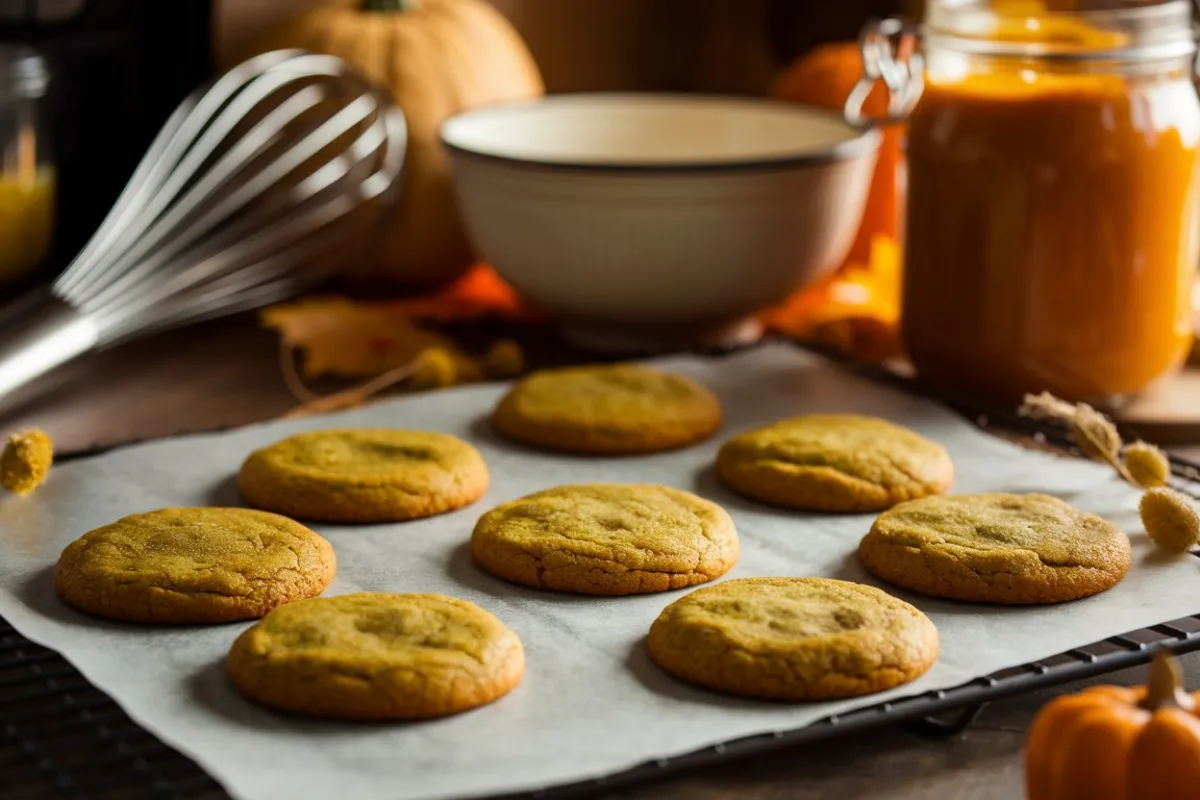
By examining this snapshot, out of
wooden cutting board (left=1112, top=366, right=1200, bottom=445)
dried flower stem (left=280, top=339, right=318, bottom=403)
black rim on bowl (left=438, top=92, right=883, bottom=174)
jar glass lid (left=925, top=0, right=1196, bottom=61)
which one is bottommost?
dried flower stem (left=280, top=339, right=318, bottom=403)

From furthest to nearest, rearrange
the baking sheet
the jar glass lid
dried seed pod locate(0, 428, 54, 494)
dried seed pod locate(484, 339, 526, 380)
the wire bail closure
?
dried seed pod locate(484, 339, 526, 380), the wire bail closure, the jar glass lid, dried seed pod locate(0, 428, 54, 494), the baking sheet

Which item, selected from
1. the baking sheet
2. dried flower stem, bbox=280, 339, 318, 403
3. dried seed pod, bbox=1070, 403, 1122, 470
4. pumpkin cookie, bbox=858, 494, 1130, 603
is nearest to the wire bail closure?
the baking sheet

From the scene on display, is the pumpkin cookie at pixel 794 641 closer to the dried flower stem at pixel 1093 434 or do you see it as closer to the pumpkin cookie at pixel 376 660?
the pumpkin cookie at pixel 376 660

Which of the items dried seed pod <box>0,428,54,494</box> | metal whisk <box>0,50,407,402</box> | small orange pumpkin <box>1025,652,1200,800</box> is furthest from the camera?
metal whisk <box>0,50,407,402</box>

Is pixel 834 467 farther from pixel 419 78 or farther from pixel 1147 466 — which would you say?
pixel 419 78

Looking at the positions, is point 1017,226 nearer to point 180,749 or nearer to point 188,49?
point 180,749

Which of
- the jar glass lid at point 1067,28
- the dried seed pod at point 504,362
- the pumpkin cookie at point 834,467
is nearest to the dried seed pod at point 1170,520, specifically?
the pumpkin cookie at point 834,467

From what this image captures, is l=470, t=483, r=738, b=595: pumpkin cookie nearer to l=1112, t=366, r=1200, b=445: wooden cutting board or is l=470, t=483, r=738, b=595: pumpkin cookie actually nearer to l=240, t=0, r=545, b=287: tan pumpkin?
l=1112, t=366, r=1200, b=445: wooden cutting board

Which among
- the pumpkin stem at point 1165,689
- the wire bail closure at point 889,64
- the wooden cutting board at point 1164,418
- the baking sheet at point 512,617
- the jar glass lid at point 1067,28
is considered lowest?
the wooden cutting board at point 1164,418

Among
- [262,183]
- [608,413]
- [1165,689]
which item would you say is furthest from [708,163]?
[1165,689]
